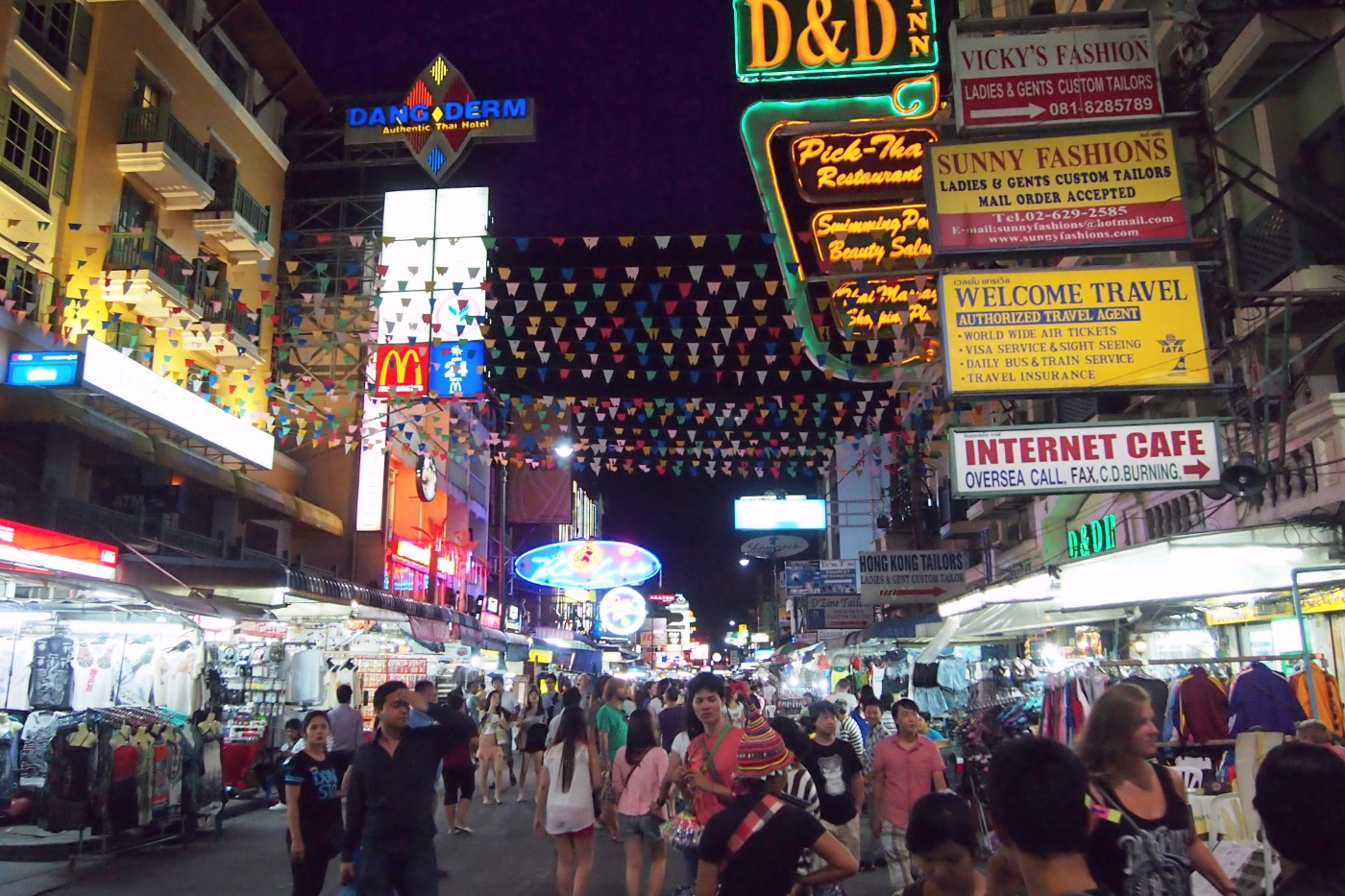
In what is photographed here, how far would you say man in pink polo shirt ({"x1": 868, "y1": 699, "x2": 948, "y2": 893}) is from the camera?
25.9 ft

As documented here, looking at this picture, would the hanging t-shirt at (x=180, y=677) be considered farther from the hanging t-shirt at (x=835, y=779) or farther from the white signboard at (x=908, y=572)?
the white signboard at (x=908, y=572)

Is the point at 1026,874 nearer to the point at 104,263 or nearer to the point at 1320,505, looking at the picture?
the point at 1320,505

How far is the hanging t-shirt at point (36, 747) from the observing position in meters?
11.6

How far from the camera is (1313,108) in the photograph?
11.2 meters

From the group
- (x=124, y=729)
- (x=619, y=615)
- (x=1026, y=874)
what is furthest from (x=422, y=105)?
(x=1026, y=874)

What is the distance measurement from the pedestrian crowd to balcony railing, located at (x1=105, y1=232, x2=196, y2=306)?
14072 mm

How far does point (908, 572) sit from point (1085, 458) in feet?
52.4

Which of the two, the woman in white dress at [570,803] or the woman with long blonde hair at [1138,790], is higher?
the woman with long blonde hair at [1138,790]

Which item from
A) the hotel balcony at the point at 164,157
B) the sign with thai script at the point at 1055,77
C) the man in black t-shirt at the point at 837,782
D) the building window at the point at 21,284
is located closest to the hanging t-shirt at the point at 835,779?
the man in black t-shirt at the point at 837,782

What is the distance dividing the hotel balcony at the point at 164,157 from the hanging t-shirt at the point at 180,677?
12.3 m

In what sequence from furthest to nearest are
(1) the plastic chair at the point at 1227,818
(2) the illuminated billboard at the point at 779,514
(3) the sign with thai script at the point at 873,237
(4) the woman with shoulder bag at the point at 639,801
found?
(2) the illuminated billboard at the point at 779,514 < (3) the sign with thai script at the point at 873,237 < (4) the woman with shoulder bag at the point at 639,801 < (1) the plastic chair at the point at 1227,818

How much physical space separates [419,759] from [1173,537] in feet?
20.9

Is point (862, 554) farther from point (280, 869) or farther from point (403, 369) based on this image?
point (280, 869)

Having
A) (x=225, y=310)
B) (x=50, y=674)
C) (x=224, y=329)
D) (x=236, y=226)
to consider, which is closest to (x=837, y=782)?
(x=50, y=674)
